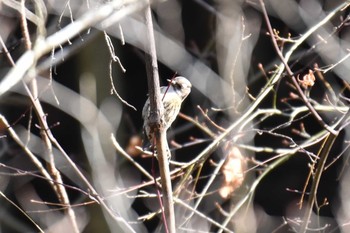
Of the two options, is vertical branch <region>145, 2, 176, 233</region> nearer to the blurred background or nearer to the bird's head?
the bird's head

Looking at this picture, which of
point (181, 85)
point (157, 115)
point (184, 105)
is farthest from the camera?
point (184, 105)

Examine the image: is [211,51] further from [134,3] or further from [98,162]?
[134,3]

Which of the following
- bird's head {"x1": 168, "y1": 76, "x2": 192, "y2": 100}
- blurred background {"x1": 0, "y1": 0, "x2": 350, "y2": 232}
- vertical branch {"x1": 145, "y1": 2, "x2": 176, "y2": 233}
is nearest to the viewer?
vertical branch {"x1": 145, "y1": 2, "x2": 176, "y2": 233}

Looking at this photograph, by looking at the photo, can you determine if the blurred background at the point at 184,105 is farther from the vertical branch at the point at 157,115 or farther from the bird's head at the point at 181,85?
the vertical branch at the point at 157,115

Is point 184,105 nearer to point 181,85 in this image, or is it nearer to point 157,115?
point 181,85

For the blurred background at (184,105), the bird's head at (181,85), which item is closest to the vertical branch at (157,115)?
the bird's head at (181,85)

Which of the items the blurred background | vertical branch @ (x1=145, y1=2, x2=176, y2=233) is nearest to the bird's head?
the blurred background

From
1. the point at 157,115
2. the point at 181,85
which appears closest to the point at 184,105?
the point at 181,85

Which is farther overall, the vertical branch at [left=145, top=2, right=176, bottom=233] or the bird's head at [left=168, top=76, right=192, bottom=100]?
the bird's head at [left=168, top=76, right=192, bottom=100]
